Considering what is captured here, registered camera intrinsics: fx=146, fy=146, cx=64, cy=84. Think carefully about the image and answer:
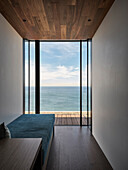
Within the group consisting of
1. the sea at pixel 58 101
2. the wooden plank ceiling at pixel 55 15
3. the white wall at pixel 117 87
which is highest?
the wooden plank ceiling at pixel 55 15

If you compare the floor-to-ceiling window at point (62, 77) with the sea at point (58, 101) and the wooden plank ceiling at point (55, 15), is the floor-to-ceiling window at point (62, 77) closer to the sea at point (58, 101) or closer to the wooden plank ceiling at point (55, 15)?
the sea at point (58, 101)

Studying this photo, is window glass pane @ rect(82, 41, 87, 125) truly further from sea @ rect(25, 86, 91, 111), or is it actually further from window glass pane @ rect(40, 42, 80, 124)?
window glass pane @ rect(40, 42, 80, 124)

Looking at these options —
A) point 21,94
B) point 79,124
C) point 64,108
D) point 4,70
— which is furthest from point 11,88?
point 64,108

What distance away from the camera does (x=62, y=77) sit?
10.1 meters

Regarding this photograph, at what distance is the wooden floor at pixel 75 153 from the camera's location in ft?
7.20

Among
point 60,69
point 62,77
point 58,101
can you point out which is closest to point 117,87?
point 62,77

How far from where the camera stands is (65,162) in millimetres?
2297

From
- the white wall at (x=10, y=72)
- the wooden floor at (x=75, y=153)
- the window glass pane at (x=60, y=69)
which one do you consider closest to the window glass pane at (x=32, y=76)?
the white wall at (x=10, y=72)

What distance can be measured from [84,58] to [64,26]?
4.48 feet

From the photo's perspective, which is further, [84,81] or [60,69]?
[60,69]

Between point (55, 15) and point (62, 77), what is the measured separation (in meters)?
7.51

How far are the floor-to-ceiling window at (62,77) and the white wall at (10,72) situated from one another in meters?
0.59

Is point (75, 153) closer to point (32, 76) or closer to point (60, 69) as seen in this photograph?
point (32, 76)

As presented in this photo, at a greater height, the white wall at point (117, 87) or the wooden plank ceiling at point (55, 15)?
the wooden plank ceiling at point (55, 15)
